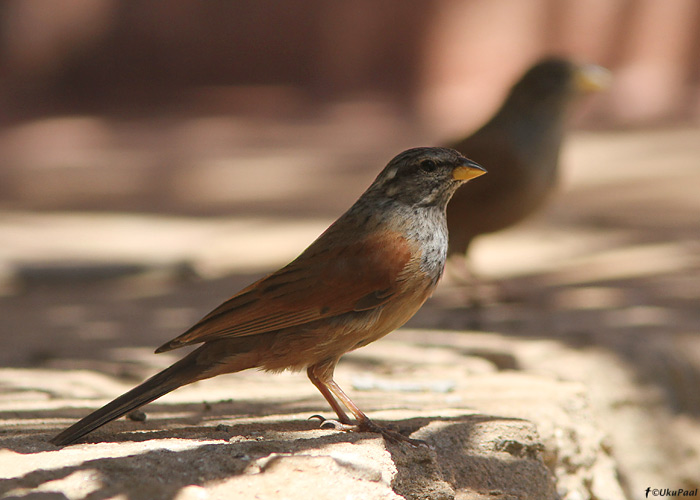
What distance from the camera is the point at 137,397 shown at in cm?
309

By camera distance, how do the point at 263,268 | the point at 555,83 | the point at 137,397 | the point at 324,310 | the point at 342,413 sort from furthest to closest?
the point at 263,268 → the point at 555,83 → the point at 342,413 → the point at 324,310 → the point at 137,397

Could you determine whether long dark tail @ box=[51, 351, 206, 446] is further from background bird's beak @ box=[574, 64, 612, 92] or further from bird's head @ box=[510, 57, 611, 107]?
background bird's beak @ box=[574, 64, 612, 92]

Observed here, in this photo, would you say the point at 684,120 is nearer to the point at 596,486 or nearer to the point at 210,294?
the point at 210,294

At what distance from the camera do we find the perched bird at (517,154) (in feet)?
19.5

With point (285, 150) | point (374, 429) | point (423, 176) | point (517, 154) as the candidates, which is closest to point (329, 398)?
point (374, 429)

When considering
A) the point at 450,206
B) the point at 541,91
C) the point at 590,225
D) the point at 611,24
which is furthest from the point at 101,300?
the point at 611,24

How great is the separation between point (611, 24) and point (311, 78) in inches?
201

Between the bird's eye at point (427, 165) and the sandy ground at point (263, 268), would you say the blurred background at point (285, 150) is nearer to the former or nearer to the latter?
the sandy ground at point (263, 268)

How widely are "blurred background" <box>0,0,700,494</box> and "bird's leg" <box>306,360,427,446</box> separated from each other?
192 cm

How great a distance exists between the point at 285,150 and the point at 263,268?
7029 millimetres

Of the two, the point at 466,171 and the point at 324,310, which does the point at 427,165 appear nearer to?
the point at 466,171

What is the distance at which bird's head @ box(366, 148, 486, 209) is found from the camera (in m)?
3.49

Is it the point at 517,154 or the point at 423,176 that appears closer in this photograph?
the point at 423,176

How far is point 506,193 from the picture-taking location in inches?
234
